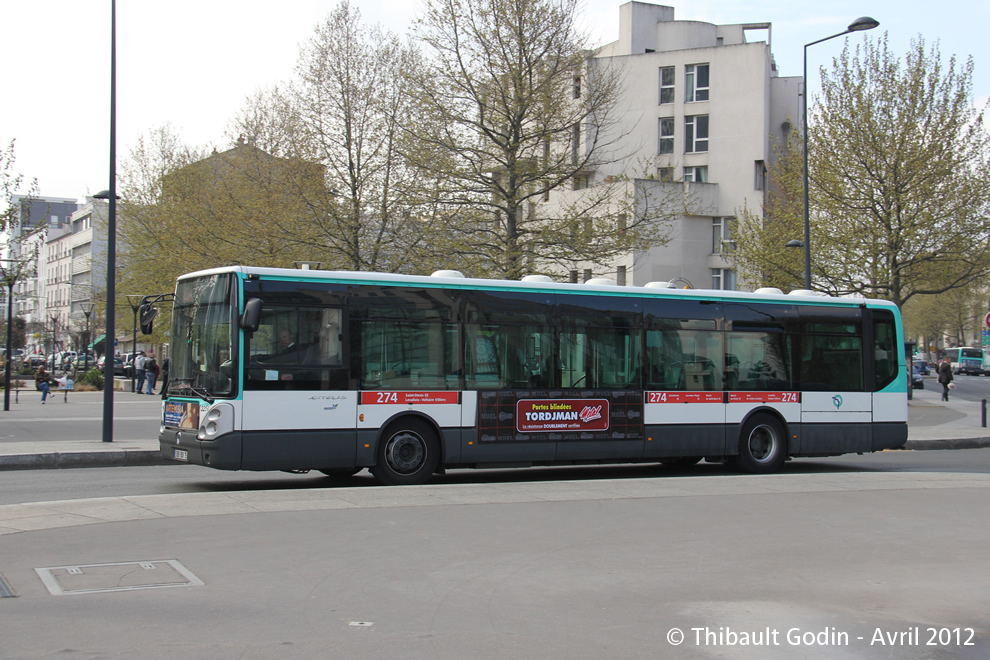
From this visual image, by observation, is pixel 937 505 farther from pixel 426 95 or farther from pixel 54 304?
pixel 54 304

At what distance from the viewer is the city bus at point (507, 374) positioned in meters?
12.2

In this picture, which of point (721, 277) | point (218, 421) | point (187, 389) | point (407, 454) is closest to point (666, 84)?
point (721, 277)

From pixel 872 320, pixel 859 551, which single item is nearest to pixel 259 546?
pixel 859 551

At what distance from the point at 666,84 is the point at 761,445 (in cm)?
4316

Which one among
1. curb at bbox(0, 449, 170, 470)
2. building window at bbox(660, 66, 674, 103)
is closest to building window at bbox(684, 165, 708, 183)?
building window at bbox(660, 66, 674, 103)

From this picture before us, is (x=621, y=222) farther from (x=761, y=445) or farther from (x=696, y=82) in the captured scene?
(x=696, y=82)

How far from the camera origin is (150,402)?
34750 mm

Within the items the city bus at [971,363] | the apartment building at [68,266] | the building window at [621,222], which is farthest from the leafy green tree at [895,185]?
the apartment building at [68,266]

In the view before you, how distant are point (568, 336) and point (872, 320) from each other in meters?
6.23

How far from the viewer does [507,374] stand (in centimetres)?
1385

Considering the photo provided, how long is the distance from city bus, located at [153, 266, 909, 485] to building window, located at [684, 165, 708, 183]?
1520 inches

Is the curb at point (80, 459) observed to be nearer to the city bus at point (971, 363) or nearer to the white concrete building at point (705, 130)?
the white concrete building at point (705, 130)

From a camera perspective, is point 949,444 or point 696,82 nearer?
point 949,444

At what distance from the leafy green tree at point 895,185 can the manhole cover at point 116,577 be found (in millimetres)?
32976
